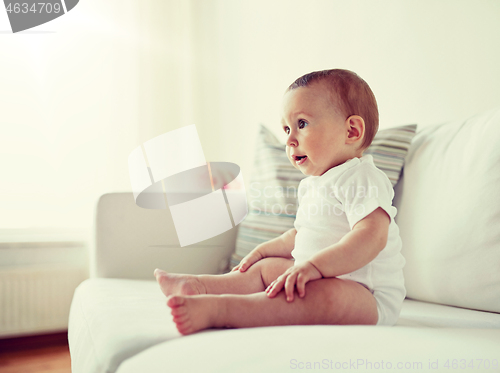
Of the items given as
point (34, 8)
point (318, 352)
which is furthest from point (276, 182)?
point (34, 8)

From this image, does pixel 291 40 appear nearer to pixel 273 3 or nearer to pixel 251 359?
pixel 273 3

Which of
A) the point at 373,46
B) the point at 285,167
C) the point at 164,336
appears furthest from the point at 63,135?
the point at 164,336

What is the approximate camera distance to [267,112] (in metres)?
2.09

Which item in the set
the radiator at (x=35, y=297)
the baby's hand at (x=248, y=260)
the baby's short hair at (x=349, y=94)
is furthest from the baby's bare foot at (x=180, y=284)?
the radiator at (x=35, y=297)

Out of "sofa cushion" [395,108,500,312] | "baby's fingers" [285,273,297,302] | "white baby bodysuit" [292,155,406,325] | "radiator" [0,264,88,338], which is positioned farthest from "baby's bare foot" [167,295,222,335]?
"radiator" [0,264,88,338]

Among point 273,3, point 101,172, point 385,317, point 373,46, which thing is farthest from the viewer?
point 101,172

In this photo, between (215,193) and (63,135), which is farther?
(63,135)

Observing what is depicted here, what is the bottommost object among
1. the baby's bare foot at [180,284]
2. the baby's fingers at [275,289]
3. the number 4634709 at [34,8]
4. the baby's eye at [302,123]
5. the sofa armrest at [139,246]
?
the sofa armrest at [139,246]

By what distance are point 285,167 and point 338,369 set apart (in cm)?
84

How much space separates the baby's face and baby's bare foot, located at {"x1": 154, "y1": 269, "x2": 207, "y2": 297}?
315 mm

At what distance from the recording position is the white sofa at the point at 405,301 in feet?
1.40

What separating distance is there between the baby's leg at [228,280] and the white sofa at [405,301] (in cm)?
5

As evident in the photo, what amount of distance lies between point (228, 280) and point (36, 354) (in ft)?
4.99

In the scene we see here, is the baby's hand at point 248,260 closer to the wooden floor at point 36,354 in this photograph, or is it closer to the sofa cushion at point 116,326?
the sofa cushion at point 116,326
